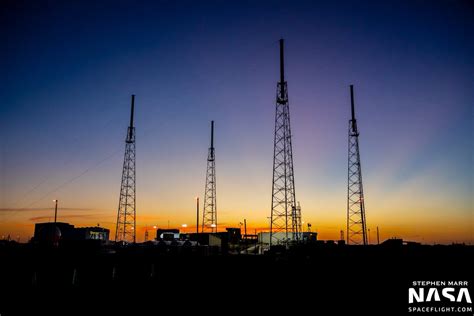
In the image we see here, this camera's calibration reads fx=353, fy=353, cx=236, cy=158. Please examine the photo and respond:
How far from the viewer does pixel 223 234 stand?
70.8 meters

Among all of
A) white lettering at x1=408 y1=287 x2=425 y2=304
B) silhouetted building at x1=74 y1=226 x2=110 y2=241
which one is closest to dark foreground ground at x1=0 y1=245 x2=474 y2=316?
white lettering at x1=408 y1=287 x2=425 y2=304

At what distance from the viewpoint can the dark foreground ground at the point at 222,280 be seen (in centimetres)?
2498

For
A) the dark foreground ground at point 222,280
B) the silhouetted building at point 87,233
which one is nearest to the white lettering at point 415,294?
the dark foreground ground at point 222,280

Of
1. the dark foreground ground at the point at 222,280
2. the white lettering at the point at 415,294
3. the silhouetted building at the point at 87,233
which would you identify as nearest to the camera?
the white lettering at the point at 415,294

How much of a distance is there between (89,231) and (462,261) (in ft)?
298

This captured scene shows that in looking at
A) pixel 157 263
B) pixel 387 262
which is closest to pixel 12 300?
pixel 157 263

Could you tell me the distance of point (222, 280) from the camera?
33500 mm

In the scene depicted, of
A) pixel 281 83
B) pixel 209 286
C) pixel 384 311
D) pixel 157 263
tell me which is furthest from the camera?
pixel 281 83

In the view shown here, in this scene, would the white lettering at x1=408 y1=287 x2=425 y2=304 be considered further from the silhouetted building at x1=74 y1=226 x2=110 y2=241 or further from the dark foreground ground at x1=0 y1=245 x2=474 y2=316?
the silhouetted building at x1=74 y1=226 x2=110 y2=241

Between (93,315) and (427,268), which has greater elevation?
(427,268)

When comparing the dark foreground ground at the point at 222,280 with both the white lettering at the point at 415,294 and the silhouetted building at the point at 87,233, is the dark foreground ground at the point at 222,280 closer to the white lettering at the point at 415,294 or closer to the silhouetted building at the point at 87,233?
the white lettering at the point at 415,294

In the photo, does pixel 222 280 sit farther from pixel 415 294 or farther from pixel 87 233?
pixel 87 233

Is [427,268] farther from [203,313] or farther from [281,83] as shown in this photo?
[281,83]

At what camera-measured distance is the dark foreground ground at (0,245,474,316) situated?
25.0 m
